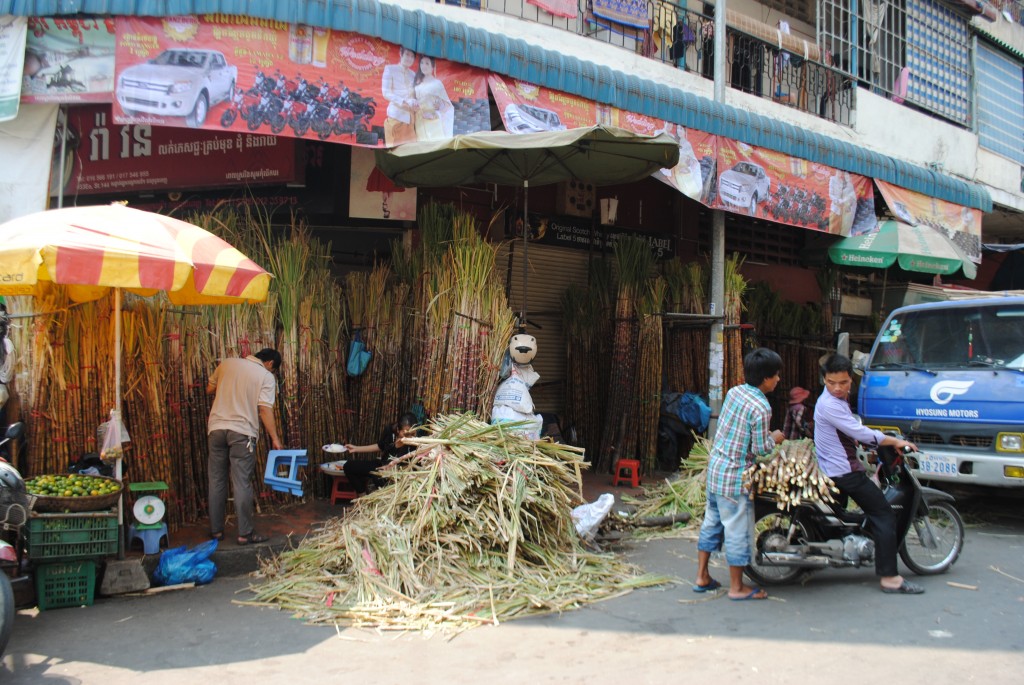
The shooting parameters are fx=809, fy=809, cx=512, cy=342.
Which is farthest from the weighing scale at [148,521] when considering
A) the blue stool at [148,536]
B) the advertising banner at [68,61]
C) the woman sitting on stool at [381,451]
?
the advertising banner at [68,61]

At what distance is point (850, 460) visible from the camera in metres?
5.12

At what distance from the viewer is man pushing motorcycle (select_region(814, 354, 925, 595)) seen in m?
5.07

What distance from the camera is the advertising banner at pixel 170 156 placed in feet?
28.9

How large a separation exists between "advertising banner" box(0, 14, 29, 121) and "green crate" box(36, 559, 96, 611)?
3.75m

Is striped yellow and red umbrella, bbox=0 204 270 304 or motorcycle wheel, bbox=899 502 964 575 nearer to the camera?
striped yellow and red umbrella, bbox=0 204 270 304

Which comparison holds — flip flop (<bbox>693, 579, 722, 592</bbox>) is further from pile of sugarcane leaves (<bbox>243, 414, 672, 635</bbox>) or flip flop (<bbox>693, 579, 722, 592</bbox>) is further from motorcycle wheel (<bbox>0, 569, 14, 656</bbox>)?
motorcycle wheel (<bbox>0, 569, 14, 656</bbox>)

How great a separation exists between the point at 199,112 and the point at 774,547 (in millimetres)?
5409

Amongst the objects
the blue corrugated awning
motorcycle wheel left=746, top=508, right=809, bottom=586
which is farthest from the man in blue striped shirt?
the blue corrugated awning

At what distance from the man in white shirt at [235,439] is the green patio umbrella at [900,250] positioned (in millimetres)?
8227

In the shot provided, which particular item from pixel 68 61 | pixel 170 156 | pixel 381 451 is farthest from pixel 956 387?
pixel 170 156

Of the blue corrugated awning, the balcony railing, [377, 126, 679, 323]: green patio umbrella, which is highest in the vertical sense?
the balcony railing

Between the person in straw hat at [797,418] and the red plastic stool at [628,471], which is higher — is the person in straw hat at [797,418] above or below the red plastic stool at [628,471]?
above

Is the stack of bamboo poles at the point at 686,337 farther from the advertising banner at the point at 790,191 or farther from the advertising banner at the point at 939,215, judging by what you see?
the advertising banner at the point at 939,215

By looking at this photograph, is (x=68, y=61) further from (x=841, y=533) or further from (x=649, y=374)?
(x=841, y=533)
